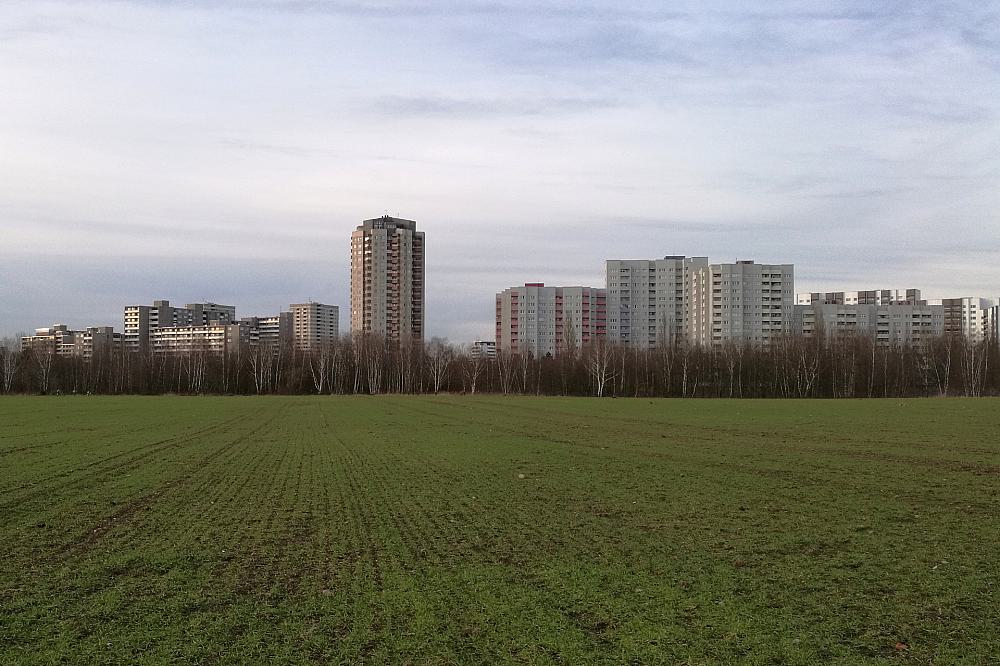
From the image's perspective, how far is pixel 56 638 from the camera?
767 cm

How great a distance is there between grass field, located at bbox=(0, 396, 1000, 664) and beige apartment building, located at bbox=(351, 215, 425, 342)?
508ft

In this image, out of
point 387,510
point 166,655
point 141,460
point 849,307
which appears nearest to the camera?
point 166,655

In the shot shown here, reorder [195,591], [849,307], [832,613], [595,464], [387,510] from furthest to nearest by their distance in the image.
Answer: [849,307], [595,464], [387,510], [195,591], [832,613]

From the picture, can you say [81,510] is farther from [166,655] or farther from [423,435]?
[423,435]

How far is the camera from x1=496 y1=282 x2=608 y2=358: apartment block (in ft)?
586

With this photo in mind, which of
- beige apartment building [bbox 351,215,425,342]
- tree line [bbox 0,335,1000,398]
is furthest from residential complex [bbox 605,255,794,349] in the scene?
beige apartment building [bbox 351,215,425,342]

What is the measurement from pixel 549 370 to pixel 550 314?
180ft

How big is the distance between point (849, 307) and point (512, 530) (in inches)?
7390

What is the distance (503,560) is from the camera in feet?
35.6

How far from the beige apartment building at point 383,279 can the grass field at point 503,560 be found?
154960 mm

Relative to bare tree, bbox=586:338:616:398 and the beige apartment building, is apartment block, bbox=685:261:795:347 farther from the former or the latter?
A: the beige apartment building

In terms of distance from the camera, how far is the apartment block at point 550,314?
586 feet

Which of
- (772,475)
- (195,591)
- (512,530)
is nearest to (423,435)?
(772,475)

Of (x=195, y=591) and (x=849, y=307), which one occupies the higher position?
(x=849, y=307)
